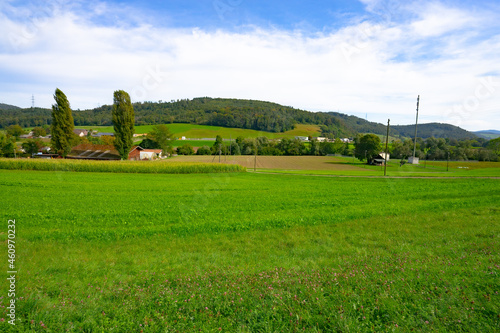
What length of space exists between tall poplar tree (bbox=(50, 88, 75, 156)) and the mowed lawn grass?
186ft

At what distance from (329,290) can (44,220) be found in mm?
14648

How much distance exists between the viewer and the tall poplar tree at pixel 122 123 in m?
64.8

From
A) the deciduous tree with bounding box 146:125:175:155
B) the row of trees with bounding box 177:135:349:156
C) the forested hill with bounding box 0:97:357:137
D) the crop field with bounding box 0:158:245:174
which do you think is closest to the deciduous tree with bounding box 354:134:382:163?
the row of trees with bounding box 177:135:349:156

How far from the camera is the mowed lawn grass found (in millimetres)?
5035

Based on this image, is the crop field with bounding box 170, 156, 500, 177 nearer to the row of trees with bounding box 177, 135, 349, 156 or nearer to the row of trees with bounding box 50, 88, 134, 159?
the row of trees with bounding box 50, 88, 134, 159

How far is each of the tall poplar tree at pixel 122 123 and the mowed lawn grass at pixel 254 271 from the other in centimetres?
5222

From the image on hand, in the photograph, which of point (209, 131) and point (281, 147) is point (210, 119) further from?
point (281, 147)

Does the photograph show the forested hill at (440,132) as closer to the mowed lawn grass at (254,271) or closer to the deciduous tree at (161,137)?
the deciduous tree at (161,137)

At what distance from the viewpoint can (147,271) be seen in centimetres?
761

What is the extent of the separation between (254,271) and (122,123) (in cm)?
6660

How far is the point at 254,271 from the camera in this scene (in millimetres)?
7418

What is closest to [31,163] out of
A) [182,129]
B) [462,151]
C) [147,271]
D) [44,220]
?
[44,220]

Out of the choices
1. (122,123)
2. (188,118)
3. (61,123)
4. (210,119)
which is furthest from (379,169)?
(188,118)

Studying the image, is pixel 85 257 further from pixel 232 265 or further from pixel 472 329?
pixel 472 329
